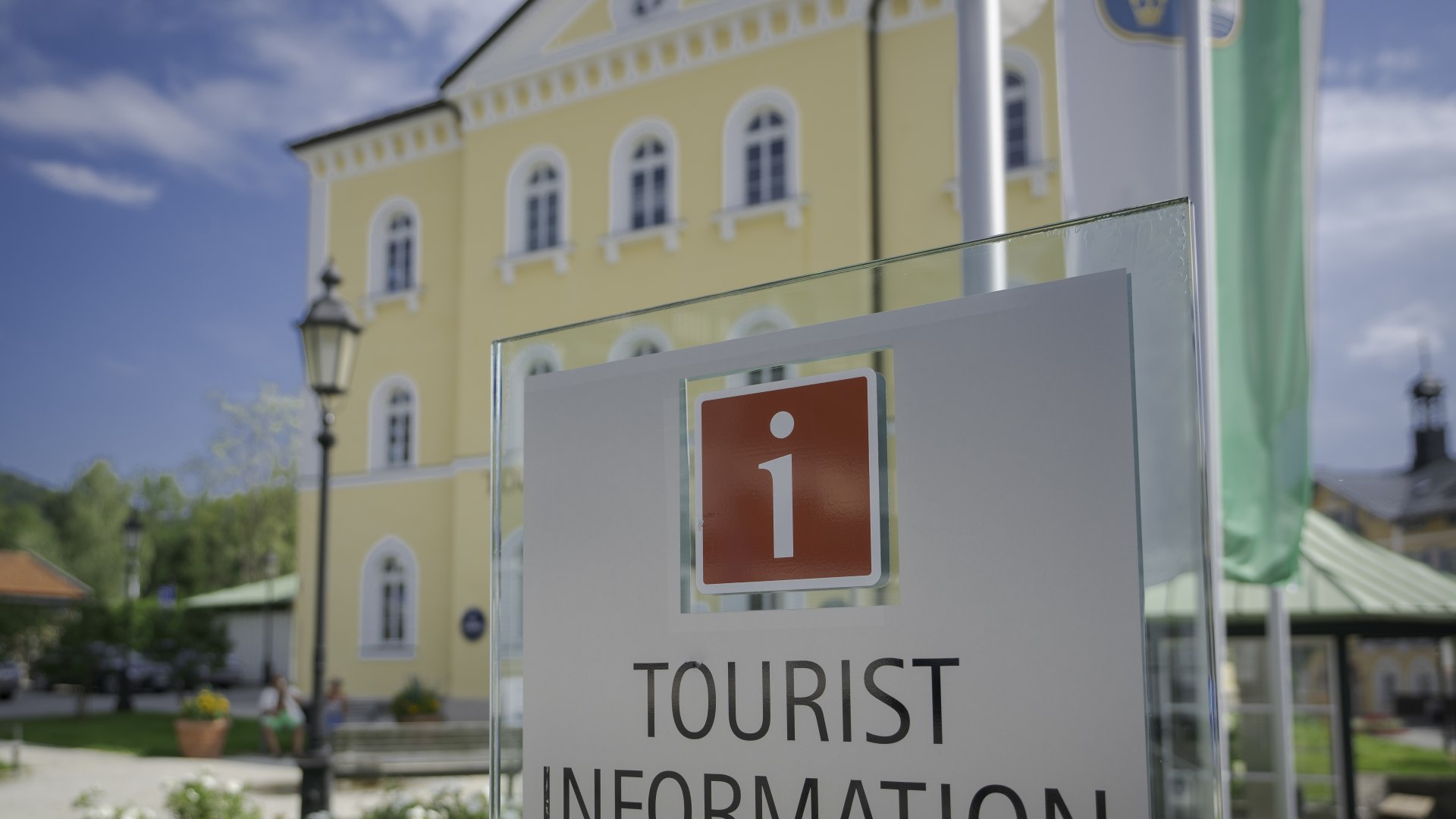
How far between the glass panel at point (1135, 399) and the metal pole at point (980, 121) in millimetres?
1403

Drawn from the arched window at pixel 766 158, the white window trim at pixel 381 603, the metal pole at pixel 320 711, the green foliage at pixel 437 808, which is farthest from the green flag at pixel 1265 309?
the white window trim at pixel 381 603

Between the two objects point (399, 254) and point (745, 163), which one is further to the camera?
point (399, 254)

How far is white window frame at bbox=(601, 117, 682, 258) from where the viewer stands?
17.7 metres

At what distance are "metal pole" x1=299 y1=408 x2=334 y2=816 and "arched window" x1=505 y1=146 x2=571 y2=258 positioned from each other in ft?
36.5

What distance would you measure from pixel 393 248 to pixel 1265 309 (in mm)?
18067

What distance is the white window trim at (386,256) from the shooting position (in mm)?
20672

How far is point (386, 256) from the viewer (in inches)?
838

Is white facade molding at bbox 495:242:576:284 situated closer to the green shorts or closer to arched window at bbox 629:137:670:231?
arched window at bbox 629:137:670:231

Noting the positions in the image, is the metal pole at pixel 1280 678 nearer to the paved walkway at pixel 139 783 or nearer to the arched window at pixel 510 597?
the arched window at pixel 510 597

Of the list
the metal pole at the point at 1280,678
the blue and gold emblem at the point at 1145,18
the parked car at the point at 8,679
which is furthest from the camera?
the parked car at the point at 8,679

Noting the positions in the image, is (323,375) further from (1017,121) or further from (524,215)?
(524,215)

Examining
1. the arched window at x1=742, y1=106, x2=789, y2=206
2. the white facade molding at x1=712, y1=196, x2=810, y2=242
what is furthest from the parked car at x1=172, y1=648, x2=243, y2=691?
the arched window at x1=742, y1=106, x2=789, y2=206

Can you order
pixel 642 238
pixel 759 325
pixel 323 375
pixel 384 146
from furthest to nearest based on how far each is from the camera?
pixel 384 146 → pixel 642 238 → pixel 323 375 → pixel 759 325

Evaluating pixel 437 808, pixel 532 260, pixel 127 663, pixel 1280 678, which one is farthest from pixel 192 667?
pixel 1280 678
